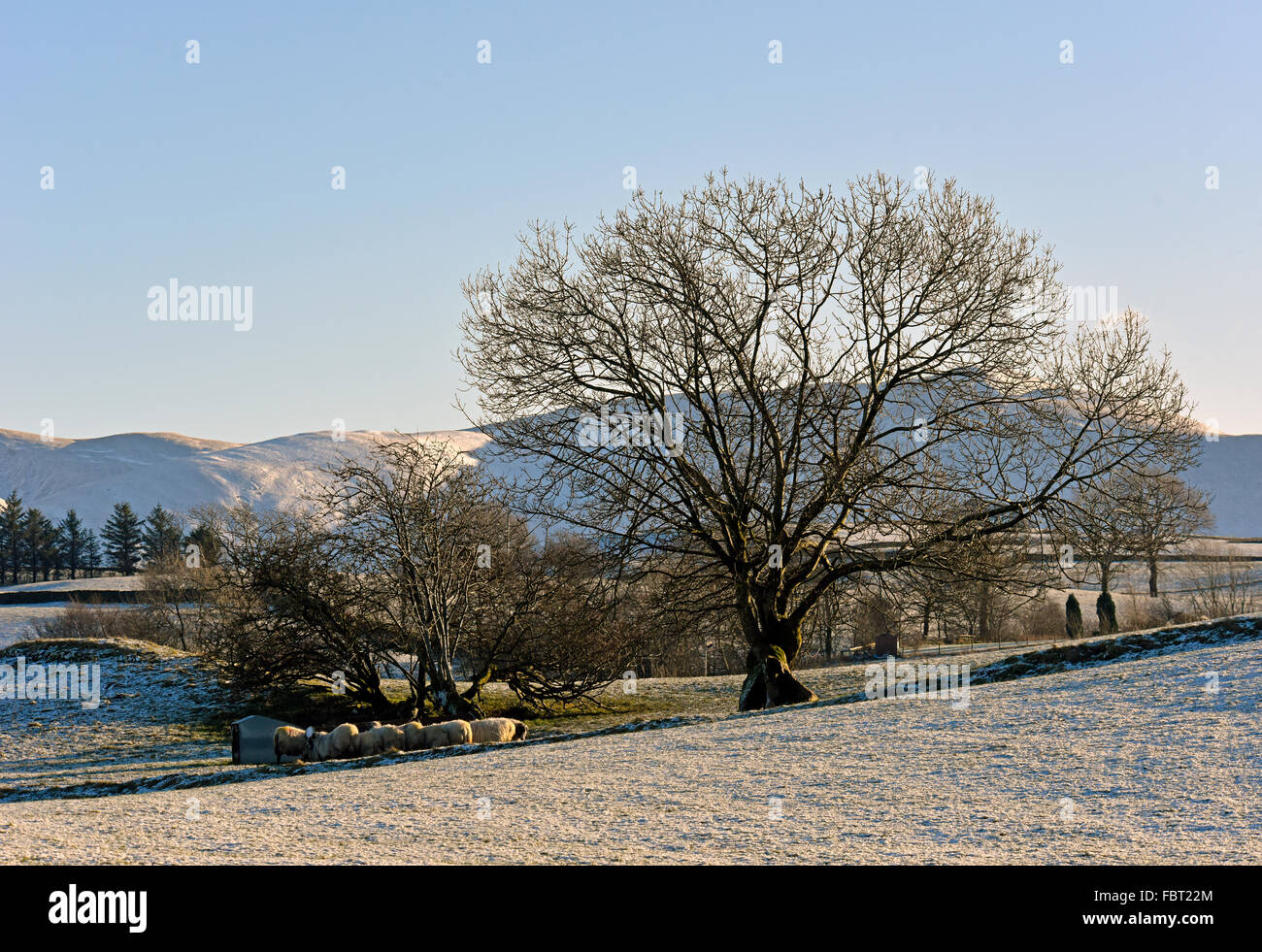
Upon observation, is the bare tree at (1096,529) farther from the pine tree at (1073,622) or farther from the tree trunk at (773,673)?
the pine tree at (1073,622)

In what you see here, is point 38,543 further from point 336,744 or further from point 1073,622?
point 336,744

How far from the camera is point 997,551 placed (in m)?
23.0

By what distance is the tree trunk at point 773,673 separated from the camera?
2341 cm

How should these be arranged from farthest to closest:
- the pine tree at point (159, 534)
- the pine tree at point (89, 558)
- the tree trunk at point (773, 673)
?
1. the pine tree at point (89, 558)
2. the pine tree at point (159, 534)
3. the tree trunk at point (773, 673)

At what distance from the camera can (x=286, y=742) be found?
798 inches

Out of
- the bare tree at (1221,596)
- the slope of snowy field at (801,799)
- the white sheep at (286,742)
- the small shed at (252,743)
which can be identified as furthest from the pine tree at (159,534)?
the slope of snowy field at (801,799)

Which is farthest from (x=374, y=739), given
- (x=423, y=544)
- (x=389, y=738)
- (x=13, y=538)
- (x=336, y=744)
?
→ (x=13, y=538)

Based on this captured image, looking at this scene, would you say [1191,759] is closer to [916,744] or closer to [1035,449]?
[916,744]

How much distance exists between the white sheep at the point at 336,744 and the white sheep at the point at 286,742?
355mm

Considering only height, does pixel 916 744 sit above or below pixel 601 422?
below
